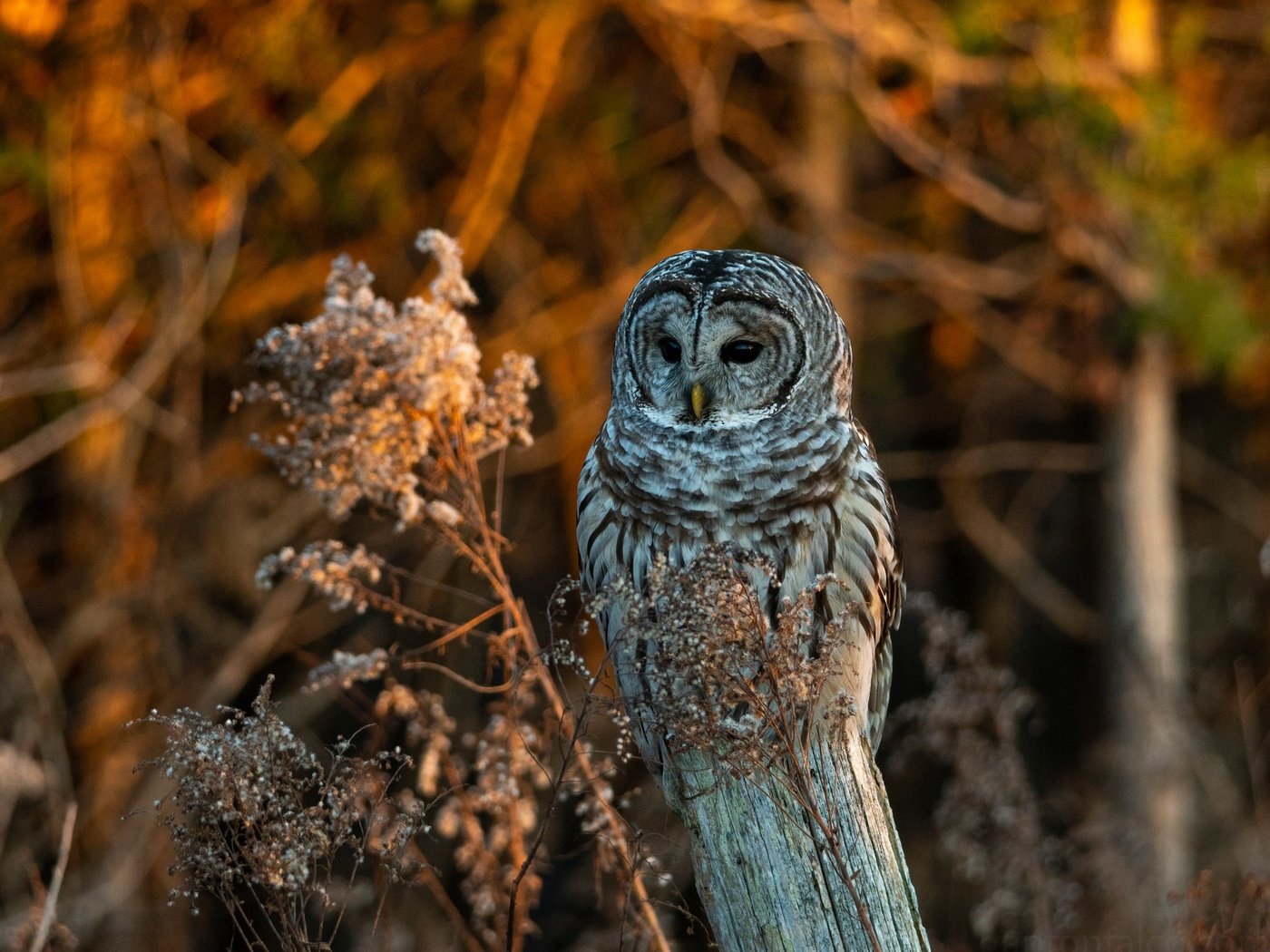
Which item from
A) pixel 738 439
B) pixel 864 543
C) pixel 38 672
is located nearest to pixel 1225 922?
pixel 864 543

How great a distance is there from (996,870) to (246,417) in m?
4.40

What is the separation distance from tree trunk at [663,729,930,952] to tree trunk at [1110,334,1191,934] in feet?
15.8

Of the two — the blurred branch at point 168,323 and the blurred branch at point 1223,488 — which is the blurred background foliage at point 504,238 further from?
the blurred branch at point 1223,488

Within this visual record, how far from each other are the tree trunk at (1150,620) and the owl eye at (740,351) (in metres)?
4.65

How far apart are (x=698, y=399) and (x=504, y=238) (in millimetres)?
4942

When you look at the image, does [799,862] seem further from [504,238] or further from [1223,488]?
[1223,488]

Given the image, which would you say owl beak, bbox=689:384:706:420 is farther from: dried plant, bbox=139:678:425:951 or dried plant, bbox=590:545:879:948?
dried plant, bbox=139:678:425:951

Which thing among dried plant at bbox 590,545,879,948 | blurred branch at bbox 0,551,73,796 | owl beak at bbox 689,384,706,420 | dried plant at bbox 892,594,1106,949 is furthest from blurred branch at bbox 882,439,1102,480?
dried plant at bbox 590,545,879,948

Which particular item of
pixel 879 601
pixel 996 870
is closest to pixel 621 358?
pixel 879 601

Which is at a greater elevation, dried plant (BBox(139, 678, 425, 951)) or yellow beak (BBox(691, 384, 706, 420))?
yellow beak (BBox(691, 384, 706, 420))

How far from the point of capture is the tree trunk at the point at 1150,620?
23.4 ft

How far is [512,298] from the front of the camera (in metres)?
7.70

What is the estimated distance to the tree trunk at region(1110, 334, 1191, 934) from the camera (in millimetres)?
7129

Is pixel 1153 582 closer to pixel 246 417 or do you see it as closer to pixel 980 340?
pixel 980 340
